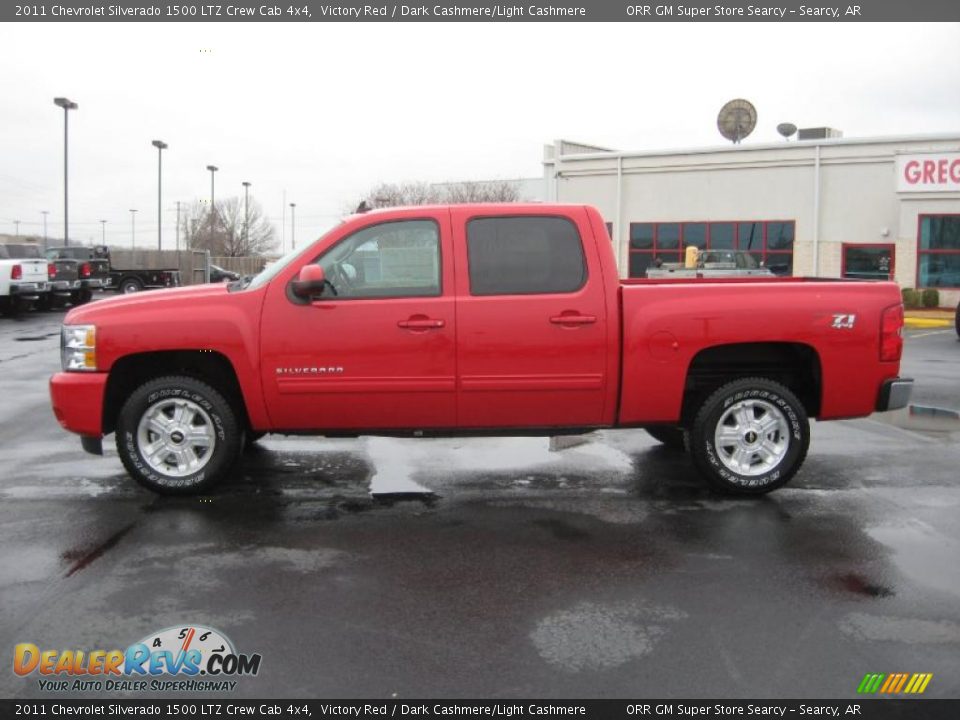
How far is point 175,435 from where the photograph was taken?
6.59m

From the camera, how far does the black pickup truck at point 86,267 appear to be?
2850cm

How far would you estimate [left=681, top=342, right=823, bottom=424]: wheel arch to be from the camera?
6734 millimetres

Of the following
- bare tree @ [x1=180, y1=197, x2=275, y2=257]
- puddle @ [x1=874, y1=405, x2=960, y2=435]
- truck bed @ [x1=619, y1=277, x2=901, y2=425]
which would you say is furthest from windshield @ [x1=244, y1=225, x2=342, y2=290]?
bare tree @ [x1=180, y1=197, x2=275, y2=257]

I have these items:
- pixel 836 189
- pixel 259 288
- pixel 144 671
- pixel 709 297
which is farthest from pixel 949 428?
pixel 836 189

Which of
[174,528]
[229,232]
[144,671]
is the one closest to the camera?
[144,671]

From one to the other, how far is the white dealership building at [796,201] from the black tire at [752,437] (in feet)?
80.6

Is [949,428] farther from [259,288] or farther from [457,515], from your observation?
[259,288]

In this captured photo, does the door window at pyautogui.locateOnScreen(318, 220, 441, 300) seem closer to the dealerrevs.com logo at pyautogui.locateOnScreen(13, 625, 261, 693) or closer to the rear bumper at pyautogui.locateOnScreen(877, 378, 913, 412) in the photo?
the dealerrevs.com logo at pyautogui.locateOnScreen(13, 625, 261, 693)

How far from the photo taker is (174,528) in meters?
5.93

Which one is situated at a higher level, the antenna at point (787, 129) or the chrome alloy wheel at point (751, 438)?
Result: the antenna at point (787, 129)

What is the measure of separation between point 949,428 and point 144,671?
8099mm

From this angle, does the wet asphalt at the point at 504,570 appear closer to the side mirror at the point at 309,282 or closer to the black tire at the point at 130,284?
the side mirror at the point at 309,282

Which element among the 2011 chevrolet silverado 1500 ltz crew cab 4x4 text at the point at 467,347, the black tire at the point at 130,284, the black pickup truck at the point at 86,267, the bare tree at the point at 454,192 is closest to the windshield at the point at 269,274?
the 2011 chevrolet silverado 1500 ltz crew cab 4x4 text at the point at 467,347
